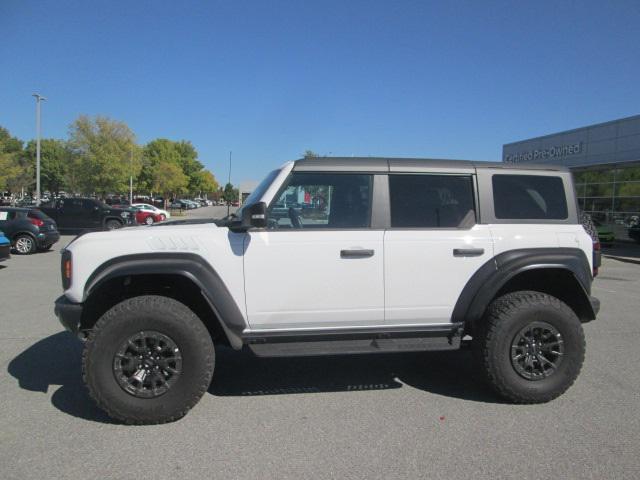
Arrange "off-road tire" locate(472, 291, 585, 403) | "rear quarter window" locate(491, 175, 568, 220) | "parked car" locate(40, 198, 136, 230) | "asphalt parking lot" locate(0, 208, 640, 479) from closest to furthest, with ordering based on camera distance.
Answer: "asphalt parking lot" locate(0, 208, 640, 479) → "off-road tire" locate(472, 291, 585, 403) → "rear quarter window" locate(491, 175, 568, 220) → "parked car" locate(40, 198, 136, 230)

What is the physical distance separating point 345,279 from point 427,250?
0.72 m

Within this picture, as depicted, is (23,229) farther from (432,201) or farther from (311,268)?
(432,201)

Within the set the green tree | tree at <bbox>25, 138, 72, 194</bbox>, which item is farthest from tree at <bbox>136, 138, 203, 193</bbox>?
tree at <bbox>25, 138, 72, 194</bbox>

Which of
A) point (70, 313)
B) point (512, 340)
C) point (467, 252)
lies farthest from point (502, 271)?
point (70, 313)

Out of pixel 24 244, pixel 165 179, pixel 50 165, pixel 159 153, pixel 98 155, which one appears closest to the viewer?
pixel 24 244

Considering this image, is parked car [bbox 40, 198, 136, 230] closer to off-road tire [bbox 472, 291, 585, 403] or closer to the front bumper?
the front bumper

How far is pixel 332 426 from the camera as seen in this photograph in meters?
3.53

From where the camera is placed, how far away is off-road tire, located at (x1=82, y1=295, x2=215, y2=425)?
11.3 feet

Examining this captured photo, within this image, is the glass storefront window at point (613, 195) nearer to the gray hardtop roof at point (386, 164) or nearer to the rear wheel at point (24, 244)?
the gray hardtop roof at point (386, 164)

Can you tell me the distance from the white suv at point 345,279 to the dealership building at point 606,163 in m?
19.8

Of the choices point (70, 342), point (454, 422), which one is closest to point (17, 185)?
point (70, 342)

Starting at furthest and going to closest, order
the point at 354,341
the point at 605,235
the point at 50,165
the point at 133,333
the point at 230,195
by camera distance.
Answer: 1. the point at 50,165
2. the point at 230,195
3. the point at 605,235
4. the point at 354,341
5. the point at 133,333

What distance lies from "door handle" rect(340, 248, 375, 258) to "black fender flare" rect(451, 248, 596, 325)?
2.85 feet

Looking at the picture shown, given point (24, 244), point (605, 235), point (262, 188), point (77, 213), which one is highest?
point (77, 213)
